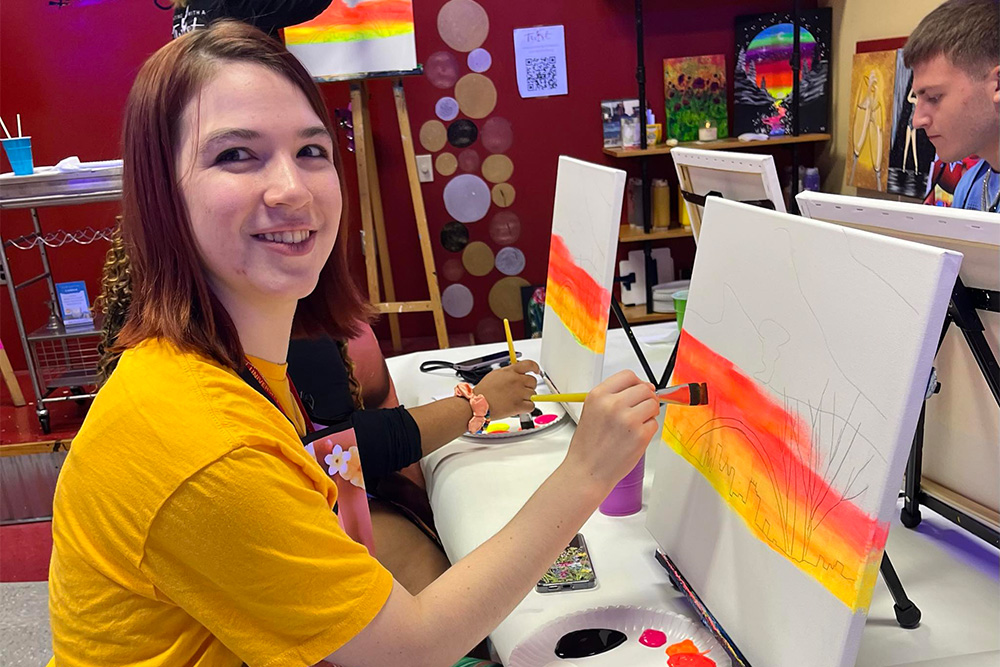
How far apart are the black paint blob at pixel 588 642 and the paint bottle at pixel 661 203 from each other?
3.13 meters

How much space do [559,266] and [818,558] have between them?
3.36ft

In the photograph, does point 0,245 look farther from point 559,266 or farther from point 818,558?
point 818,558

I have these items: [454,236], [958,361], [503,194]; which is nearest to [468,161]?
[503,194]

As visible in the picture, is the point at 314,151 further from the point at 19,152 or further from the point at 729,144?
the point at 729,144

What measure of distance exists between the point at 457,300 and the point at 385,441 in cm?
272

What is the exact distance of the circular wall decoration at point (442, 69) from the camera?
388cm

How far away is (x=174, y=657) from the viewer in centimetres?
81

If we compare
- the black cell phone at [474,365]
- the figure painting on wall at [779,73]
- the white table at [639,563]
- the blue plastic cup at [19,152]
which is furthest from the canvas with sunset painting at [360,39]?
the white table at [639,563]

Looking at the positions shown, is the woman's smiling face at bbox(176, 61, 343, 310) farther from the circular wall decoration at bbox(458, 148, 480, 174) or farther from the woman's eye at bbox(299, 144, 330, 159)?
the circular wall decoration at bbox(458, 148, 480, 174)

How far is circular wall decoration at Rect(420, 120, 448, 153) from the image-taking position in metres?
3.96

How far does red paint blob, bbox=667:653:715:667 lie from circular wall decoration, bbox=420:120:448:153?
3.35 metres

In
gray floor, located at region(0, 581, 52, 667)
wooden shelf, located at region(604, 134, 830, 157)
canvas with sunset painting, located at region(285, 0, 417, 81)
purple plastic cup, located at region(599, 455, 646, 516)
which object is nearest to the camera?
purple plastic cup, located at region(599, 455, 646, 516)

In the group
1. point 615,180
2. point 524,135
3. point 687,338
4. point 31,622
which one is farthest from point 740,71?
point 31,622

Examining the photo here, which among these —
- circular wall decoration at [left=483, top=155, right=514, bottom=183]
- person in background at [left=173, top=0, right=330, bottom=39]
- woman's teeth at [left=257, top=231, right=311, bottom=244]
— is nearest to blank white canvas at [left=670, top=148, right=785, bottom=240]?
Answer: woman's teeth at [left=257, top=231, right=311, bottom=244]
